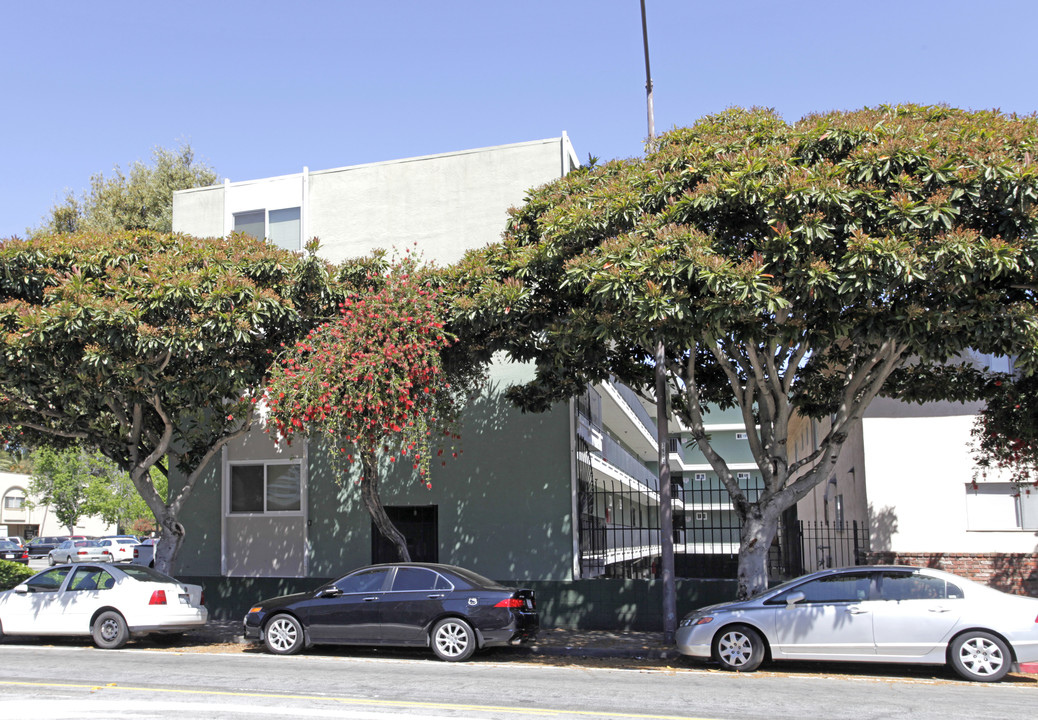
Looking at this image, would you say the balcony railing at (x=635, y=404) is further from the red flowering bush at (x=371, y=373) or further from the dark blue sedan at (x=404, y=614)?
the dark blue sedan at (x=404, y=614)

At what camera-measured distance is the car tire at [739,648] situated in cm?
1094

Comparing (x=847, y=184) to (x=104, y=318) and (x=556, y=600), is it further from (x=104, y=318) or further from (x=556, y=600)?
(x=104, y=318)

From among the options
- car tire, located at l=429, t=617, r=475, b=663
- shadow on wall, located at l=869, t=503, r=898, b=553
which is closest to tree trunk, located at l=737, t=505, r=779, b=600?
car tire, located at l=429, t=617, r=475, b=663

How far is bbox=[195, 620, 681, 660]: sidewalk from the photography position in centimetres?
1277

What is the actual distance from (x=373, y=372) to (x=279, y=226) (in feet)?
25.3

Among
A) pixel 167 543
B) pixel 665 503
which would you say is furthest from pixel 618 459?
pixel 167 543

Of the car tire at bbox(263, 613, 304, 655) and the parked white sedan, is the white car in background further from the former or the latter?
the car tire at bbox(263, 613, 304, 655)

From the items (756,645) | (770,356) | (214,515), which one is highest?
(770,356)

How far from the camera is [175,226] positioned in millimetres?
19031

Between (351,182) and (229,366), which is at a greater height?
(351,182)

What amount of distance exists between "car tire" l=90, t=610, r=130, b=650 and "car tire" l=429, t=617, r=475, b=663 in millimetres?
4874

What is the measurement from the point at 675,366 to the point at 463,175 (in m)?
6.50

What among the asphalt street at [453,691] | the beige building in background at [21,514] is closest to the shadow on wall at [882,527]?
the asphalt street at [453,691]

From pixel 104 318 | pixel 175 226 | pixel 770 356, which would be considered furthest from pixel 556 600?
pixel 175 226
